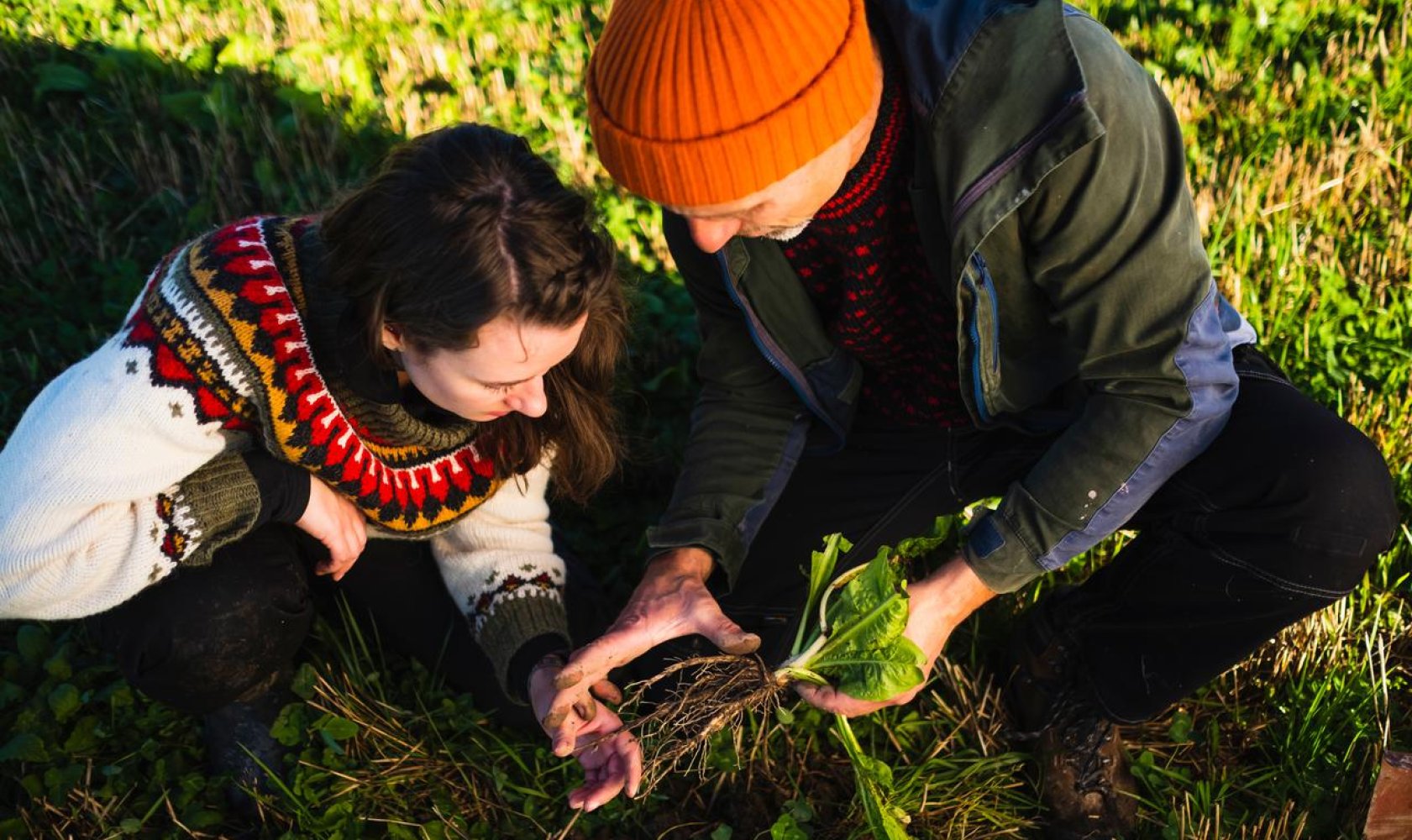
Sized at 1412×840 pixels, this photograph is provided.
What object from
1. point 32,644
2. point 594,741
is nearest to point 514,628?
point 594,741

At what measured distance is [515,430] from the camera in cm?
260

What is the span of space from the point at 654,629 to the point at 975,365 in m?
0.80

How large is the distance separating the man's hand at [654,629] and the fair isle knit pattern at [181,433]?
54cm

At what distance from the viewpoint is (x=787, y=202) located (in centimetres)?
208

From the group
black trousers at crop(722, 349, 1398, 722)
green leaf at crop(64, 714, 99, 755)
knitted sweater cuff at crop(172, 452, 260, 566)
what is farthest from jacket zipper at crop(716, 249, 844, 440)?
green leaf at crop(64, 714, 99, 755)

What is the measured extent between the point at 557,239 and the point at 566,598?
96 centimetres

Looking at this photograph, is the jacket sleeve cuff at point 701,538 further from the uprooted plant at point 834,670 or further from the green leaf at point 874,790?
the green leaf at point 874,790

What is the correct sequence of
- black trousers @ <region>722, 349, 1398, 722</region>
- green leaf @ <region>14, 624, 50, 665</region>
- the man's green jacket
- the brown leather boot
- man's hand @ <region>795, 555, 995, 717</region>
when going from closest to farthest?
the man's green jacket → black trousers @ <region>722, 349, 1398, 722</region> → man's hand @ <region>795, 555, 995, 717</region> → the brown leather boot → green leaf @ <region>14, 624, 50, 665</region>

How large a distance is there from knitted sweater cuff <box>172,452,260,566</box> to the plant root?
83cm

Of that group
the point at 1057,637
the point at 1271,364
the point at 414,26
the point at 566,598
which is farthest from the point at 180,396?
the point at 414,26

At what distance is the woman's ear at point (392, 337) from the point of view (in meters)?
2.27

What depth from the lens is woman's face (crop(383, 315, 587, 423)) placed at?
2.18m

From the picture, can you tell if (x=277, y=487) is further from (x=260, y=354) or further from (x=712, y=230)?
(x=712, y=230)

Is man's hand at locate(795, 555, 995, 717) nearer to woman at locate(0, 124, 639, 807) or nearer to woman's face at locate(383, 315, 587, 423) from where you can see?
woman at locate(0, 124, 639, 807)
